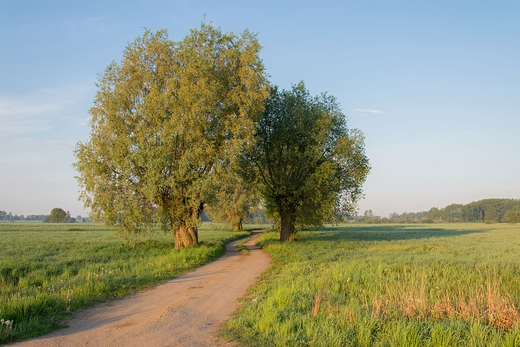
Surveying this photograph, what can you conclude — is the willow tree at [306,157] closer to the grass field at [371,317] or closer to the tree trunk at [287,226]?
the tree trunk at [287,226]

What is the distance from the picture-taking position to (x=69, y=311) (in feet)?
33.1

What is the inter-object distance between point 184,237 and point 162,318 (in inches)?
693

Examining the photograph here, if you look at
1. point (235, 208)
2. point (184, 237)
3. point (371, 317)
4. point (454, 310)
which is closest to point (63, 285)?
point (371, 317)

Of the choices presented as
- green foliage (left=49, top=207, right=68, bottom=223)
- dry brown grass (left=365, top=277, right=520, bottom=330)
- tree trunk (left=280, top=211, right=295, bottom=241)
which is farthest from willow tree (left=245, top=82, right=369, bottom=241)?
green foliage (left=49, top=207, right=68, bottom=223)

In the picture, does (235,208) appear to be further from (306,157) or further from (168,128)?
(168,128)

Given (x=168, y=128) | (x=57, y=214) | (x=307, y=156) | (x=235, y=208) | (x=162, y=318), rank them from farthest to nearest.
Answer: (x=57, y=214) < (x=235, y=208) < (x=307, y=156) < (x=168, y=128) < (x=162, y=318)

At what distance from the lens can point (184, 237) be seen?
26453 millimetres

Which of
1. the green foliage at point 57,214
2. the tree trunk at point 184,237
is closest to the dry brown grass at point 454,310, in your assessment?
the tree trunk at point 184,237

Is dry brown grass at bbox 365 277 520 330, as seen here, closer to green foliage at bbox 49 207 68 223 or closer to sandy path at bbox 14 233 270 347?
sandy path at bbox 14 233 270 347

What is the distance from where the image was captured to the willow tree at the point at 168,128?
23.5 m

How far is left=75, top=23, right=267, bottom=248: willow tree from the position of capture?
23.5 m

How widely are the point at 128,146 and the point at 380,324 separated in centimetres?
2024

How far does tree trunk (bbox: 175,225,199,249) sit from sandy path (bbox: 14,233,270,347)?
1135cm

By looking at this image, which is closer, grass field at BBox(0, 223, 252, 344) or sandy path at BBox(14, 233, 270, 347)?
sandy path at BBox(14, 233, 270, 347)
